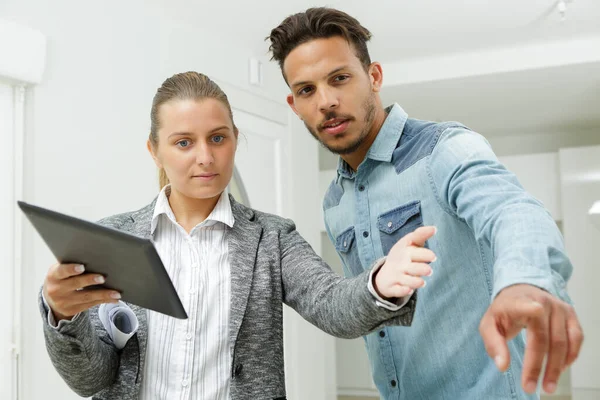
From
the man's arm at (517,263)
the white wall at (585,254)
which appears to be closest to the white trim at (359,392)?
the white wall at (585,254)

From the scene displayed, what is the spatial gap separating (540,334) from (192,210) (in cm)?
69

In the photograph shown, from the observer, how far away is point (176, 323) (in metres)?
1.07

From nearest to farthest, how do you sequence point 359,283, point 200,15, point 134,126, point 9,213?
1. point 359,283
2. point 9,213
3. point 134,126
4. point 200,15

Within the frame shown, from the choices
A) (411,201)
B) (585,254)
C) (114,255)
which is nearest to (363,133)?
(411,201)

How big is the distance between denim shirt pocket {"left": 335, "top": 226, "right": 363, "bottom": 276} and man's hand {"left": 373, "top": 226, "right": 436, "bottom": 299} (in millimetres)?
499

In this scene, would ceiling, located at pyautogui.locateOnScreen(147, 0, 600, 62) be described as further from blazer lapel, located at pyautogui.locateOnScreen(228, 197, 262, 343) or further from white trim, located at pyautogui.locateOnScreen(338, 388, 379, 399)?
white trim, located at pyautogui.locateOnScreen(338, 388, 379, 399)

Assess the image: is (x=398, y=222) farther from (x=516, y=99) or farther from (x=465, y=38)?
(x=516, y=99)

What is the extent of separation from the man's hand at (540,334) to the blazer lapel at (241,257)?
1.58 ft

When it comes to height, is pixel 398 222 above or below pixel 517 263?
above

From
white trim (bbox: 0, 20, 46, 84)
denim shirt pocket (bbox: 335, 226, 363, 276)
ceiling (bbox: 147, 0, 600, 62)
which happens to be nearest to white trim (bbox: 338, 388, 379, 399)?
ceiling (bbox: 147, 0, 600, 62)

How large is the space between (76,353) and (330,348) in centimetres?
446

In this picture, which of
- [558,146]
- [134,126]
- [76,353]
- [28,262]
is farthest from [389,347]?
[558,146]

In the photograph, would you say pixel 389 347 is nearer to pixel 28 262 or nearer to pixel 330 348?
pixel 28 262

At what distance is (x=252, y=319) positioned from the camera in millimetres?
1074
